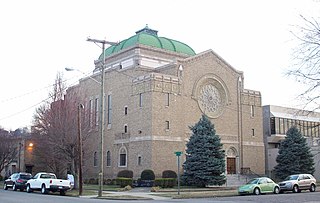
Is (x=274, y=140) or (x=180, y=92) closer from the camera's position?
(x=180, y=92)

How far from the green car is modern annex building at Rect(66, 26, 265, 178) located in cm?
1659

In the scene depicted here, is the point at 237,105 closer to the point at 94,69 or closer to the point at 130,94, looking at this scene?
the point at 130,94

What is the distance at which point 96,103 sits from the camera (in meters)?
61.0

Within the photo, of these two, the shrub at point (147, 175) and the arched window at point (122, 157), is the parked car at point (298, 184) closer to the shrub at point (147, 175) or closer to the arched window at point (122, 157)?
the shrub at point (147, 175)

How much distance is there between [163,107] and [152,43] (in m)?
14.5

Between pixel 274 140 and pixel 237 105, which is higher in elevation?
pixel 237 105

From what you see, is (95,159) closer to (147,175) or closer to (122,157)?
(122,157)

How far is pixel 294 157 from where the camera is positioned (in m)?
54.3

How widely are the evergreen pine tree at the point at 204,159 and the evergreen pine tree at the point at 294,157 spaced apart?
42.6 ft

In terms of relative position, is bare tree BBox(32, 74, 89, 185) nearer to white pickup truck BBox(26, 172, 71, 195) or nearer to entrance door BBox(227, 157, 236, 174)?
white pickup truck BBox(26, 172, 71, 195)

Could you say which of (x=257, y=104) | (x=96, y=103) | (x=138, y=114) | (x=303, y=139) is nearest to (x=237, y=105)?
(x=257, y=104)

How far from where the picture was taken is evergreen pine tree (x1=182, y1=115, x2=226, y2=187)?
44.3m

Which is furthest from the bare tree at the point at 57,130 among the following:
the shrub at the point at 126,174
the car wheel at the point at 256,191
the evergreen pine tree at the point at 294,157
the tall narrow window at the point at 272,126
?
the tall narrow window at the point at 272,126

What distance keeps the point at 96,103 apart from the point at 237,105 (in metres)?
19.2
